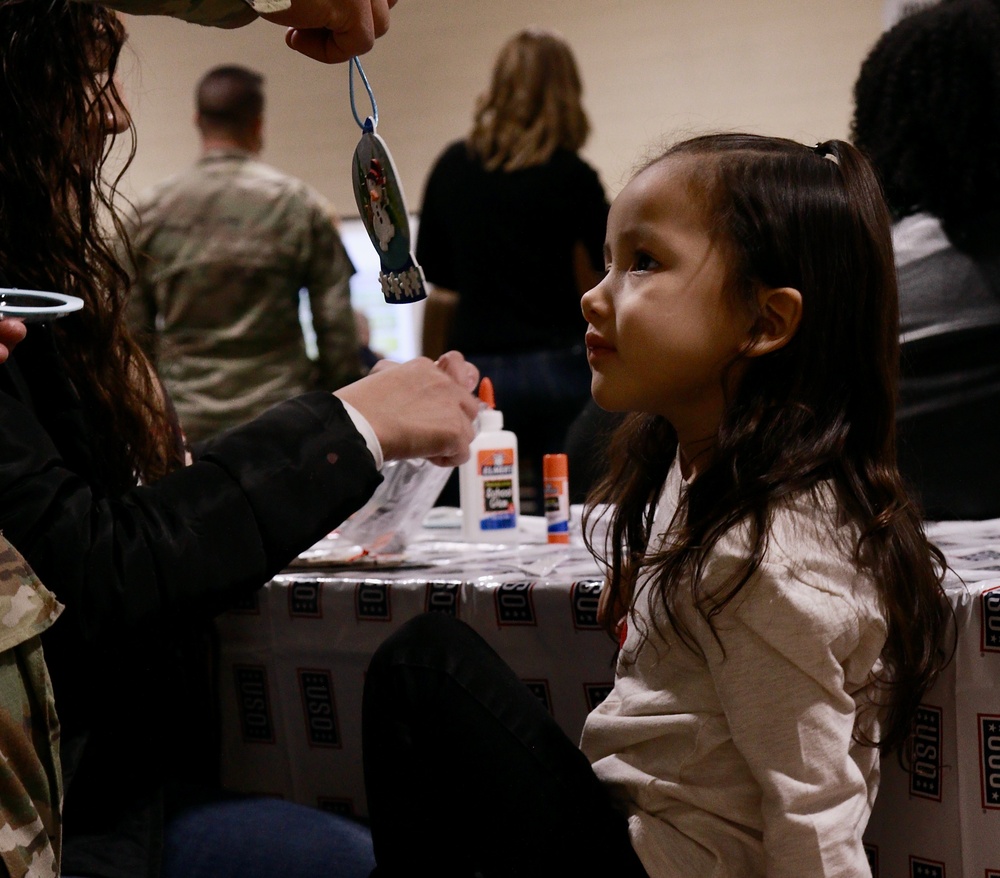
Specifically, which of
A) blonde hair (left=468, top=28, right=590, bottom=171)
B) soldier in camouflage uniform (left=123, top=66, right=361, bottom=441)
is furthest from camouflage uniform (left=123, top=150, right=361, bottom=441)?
blonde hair (left=468, top=28, right=590, bottom=171)

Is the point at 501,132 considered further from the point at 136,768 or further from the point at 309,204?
the point at 136,768

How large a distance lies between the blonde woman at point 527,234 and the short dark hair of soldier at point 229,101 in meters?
0.52

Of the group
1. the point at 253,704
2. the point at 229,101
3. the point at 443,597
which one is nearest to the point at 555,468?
the point at 443,597

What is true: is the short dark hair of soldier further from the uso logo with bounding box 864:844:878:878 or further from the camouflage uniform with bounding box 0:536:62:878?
the uso logo with bounding box 864:844:878:878

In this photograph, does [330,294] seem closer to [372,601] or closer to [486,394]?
[486,394]

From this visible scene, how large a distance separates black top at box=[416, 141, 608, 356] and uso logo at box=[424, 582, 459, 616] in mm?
1236

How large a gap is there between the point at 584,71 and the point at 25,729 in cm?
359

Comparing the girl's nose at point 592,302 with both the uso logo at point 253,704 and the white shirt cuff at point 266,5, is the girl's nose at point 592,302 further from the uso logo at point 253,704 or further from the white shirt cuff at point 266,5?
the uso logo at point 253,704

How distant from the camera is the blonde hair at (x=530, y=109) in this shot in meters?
2.45

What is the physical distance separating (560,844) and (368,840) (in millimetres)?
213

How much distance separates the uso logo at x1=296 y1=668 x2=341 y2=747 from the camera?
127 centimetres

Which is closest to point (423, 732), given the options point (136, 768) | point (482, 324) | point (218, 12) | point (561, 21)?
point (136, 768)

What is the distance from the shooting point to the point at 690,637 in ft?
2.89

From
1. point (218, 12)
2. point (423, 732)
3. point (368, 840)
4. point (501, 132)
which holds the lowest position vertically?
point (368, 840)
